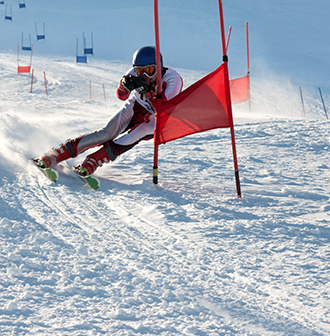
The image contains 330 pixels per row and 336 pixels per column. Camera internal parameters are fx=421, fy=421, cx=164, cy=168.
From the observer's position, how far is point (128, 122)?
481 cm

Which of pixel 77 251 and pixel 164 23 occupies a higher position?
pixel 164 23

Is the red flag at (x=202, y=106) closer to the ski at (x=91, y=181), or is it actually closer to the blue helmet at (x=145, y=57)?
the blue helmet at (x=145, y=57)

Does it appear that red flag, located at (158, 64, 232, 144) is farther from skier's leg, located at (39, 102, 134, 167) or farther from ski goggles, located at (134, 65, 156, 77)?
skier's leg, located at (39, 102, 134, 167)

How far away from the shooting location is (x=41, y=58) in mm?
25422

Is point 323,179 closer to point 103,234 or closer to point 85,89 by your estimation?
point 103,234

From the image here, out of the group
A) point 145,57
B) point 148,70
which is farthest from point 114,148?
point 145,57

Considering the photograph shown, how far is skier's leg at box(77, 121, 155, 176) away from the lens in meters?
4.43

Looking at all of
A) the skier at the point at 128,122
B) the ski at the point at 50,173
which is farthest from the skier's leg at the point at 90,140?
the ski at the point at 50,173

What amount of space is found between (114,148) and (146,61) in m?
1.01

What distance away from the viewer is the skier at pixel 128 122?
4426mm

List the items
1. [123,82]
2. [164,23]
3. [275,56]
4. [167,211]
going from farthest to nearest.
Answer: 1. [164,23]
2. [275,56]
3. [123,82]
4. [167,211]

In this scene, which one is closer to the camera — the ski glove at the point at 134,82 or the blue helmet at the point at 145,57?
the ski glove at the point at 134,82

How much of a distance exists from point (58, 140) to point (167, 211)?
3.38 m

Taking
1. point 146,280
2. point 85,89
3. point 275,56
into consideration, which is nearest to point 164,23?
point 275,56
